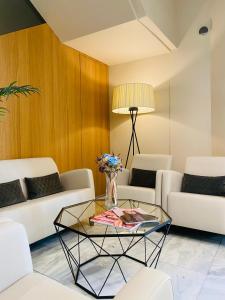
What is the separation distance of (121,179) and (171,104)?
144 cm

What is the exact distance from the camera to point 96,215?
177cm

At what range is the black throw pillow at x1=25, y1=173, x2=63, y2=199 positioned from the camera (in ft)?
8.10

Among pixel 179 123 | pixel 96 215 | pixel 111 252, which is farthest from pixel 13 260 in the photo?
pixel 179 123

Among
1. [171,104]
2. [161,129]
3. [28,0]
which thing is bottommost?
[161,129]

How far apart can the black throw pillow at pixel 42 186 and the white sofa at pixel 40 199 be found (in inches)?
3.0

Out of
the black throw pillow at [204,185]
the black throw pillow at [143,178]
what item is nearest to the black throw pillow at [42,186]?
the black throw pillow at [143,178]

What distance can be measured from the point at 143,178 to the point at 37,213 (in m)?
1.40

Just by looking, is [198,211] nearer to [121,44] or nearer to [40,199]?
[40,199]

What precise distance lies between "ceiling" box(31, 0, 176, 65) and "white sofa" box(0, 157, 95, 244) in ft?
5.58

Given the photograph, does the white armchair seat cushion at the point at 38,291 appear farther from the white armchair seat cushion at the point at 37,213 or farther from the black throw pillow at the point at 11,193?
the black throw pillow at the point at 11,193

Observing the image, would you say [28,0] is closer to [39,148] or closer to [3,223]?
[39,148]

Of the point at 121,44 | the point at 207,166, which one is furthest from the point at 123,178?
the point at 121,44

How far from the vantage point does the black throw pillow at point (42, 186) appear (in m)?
2.47

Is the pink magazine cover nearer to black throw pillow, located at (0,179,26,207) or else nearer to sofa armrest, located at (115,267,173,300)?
sofa armrest, located at (115,267,173,300)
